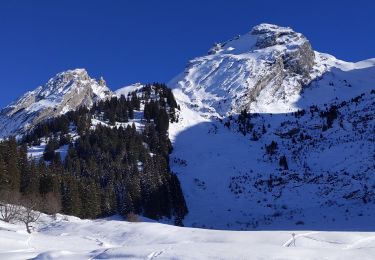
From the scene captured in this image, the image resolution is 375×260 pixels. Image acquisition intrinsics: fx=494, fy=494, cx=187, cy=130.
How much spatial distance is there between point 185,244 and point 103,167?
272 ft

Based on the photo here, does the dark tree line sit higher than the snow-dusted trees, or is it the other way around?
the dark tree line

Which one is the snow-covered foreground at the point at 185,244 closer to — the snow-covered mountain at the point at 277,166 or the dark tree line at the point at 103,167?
the snow-covered mountain at the point at 277,166

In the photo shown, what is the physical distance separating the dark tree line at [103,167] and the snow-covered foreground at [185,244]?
102ft

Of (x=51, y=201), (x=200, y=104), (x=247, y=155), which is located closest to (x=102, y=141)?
→ (x=247, y=155)

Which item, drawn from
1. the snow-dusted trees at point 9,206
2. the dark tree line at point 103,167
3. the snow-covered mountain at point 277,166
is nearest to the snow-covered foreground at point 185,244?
the snow-dusted trees at point 9,206

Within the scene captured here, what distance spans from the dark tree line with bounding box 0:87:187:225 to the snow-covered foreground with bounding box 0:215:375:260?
31148 millimetres

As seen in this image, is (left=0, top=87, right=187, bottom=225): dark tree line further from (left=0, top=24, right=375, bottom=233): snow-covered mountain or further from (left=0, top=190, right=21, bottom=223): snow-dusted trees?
(left=0, top=190, right=21, bottom=223): snow-dusted trees

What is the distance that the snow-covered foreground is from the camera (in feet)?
66.0

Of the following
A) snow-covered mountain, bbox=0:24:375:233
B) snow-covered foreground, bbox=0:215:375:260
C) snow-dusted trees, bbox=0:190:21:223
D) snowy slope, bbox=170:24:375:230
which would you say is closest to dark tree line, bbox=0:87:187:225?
snow-covered mountain, bbox=0:24:375:233

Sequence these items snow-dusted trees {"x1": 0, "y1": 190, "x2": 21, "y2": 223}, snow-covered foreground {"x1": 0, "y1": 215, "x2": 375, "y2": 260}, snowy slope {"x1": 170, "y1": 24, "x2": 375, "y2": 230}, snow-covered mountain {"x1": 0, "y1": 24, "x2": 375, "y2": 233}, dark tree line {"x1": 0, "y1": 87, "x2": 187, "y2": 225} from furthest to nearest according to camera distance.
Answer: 1. dark tree line {"x1": 0, "y1": 87, "x2": 187, "y2": 225}
2. snow-covered mountain {"x1": 0, "y1": 24, "x2": 375, "y2": 233}
3. snowy slope {"x1": 170, "y1": 24, "x2": 375, "y2": 230}
4. snow-dusted trees {"x1": 0, "y1": 190, "x2": 21, "y2": 223}
5. snow-covered foreground {"x1": 0, "y1": 215, "x2": 375, "y2": 260}

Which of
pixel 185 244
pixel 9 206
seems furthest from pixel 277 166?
pixel 185 244

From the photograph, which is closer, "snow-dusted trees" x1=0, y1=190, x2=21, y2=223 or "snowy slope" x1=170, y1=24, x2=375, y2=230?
"snow-dusted trees" x1=0, y1=190, x2=21, y2=223

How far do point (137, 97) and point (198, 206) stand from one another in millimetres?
69767

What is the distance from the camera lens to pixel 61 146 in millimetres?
118938
